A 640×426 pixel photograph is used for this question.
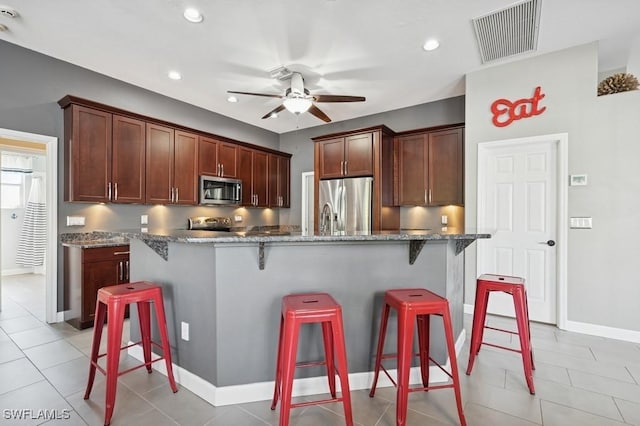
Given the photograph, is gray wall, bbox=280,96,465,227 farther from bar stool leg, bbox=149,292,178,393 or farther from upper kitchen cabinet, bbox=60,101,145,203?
bar stool leg, bbox=149,292,178,393

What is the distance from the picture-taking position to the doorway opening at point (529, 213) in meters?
3.28

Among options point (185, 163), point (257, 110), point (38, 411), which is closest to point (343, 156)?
point (257, 110)

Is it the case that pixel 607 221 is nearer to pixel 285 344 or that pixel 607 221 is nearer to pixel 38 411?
pixel 285 344

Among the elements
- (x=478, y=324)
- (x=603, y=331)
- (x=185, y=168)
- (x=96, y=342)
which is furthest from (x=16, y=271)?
(x=603, y=331)

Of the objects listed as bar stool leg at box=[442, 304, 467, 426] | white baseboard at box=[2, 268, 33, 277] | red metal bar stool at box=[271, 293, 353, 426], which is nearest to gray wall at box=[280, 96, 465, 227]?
bar stool leg at box=[442, 304, 467, 426]

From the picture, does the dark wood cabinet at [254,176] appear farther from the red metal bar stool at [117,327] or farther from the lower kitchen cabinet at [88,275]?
the red metal bar stool at [117,327]

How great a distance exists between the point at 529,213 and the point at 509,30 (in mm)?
1944

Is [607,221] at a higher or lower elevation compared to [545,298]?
higher

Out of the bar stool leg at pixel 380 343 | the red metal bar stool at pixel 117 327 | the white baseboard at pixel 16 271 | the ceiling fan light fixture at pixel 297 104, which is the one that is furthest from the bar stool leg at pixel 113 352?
the white baseboard at pixel 16 271

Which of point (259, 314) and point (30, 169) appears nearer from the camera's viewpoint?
point (259, 314)

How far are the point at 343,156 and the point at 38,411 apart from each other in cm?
435

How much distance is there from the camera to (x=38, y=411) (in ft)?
6.04

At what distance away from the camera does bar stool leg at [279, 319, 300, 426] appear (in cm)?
150

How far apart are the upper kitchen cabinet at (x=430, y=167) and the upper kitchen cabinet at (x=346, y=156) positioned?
1.79 ft
